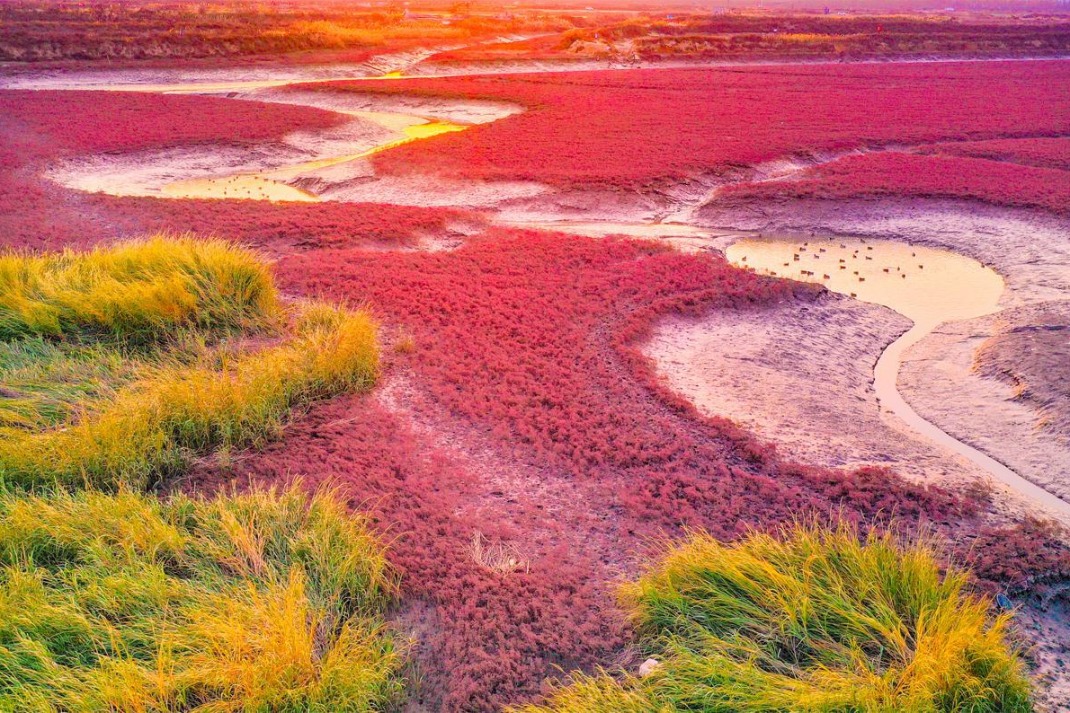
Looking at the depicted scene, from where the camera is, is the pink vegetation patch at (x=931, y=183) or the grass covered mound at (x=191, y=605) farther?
the pink vegetation patch at (x=931, y=183)

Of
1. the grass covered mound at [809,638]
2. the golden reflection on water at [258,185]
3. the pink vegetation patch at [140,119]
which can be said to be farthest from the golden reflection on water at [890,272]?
the pink vegetation patch at [140,119]

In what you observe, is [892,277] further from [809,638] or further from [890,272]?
[809,638]

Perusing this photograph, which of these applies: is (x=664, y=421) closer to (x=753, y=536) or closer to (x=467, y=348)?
(x=753, y=536)

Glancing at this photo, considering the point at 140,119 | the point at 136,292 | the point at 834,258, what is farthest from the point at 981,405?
the point at 140,119

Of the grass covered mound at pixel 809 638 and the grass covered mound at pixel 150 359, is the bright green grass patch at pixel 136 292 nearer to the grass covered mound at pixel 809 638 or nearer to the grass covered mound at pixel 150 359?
the grass covered mound at pixel 150 359

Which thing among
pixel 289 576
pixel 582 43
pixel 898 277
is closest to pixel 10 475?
pixel 289 576
